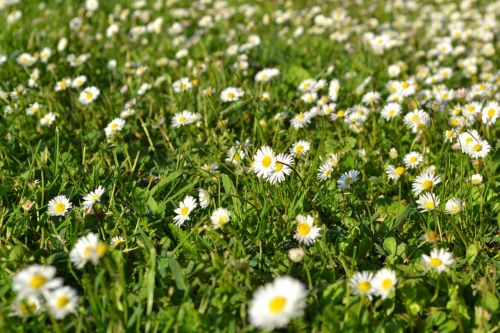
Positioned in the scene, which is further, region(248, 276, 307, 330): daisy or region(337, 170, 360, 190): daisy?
region(337, 170, 360, 190): daisy

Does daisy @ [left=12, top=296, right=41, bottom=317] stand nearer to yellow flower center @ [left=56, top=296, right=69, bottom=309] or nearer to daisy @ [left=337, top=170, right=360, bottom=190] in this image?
yellow flower center @ [left=56, top=296, right=69, bottom=309]

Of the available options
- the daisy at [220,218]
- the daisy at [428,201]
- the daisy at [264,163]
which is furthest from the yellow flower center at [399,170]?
the daisy at [220,218]

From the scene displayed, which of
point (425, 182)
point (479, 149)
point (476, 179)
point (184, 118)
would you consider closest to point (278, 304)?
point (425, 182)

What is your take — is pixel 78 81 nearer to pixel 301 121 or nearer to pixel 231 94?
pixel 231 94

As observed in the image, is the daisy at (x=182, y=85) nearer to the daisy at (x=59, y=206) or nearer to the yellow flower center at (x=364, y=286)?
the daisy at (x=59, y=206)

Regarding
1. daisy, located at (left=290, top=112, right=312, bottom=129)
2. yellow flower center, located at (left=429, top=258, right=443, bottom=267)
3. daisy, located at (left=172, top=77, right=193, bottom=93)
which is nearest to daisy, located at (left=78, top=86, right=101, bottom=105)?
daisy, located at (left=172, top=77, right=193, bottom=93)

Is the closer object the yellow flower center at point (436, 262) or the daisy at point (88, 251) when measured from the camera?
the daisy at point (88, 251)

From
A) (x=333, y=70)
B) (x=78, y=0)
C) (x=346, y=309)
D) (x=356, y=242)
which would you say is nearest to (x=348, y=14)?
(x=333, y=70)
